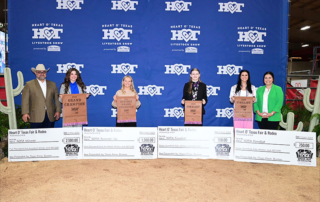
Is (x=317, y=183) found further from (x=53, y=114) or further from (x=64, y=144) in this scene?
(x=53, y=114)

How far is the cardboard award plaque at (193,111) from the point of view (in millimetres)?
3752

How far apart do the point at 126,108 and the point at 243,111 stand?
2327 millimetres

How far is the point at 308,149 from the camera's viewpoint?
319 cm

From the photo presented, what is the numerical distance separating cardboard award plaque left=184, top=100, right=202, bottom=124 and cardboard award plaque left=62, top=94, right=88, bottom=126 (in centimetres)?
203

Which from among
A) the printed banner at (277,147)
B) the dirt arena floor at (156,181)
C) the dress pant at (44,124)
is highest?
the dress pant at (44,124)

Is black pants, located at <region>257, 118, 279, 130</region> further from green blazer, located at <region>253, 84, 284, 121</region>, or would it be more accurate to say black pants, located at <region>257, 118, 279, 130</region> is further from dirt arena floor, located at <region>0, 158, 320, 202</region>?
dirt arena floor, located at <region>0, 158, 320, 202</region>

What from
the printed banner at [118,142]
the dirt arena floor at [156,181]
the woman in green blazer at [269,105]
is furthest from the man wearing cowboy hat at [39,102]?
the woman in green blazer at [269,105]

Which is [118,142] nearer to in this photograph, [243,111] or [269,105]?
[243,111]

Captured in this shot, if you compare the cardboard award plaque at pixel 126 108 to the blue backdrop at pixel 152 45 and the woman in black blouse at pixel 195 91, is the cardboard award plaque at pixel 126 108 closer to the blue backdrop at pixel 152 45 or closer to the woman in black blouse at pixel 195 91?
the woman in black blouse at pixel 195 91

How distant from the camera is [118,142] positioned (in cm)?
335

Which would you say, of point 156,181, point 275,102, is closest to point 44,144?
point 156,181

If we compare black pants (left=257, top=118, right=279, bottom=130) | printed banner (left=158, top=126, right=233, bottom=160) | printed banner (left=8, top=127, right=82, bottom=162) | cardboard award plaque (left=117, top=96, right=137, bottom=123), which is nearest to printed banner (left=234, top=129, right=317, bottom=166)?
printed banner (left=158, top=126, right=233, bottom=160)

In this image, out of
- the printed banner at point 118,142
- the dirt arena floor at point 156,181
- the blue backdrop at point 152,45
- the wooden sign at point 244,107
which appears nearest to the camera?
the dirt arena floor at point 156,181

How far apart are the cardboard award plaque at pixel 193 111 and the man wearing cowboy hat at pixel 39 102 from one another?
257cm
